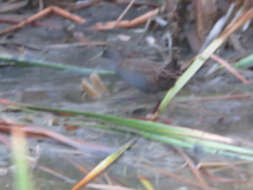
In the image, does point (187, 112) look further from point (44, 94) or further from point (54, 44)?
point (54, 44)

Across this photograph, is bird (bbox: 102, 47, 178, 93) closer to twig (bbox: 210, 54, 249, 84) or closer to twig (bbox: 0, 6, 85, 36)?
twig (bbox: 210, 54, 249, 84)

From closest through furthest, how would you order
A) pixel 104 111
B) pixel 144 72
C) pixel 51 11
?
pixel 104 111 → pixel 144 72 → pixel 51 11

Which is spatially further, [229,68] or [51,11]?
[51,11]

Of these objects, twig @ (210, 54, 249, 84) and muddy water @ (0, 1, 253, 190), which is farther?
twig @ (210, 54, 249, 84)

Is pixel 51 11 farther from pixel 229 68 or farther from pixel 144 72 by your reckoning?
pixel 229 68

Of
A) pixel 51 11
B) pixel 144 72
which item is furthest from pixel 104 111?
pixel 51 11

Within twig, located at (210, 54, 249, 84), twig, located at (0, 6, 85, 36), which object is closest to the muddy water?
twig, located at (210, 54, 249, 84)

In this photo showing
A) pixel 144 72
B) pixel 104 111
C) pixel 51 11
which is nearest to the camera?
pixel 104 111

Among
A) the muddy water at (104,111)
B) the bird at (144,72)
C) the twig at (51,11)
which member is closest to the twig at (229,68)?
the muddy water at (104,111)
